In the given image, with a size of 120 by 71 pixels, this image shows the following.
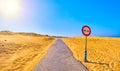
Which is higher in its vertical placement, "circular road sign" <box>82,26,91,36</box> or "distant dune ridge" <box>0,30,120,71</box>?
"circular road sign" <box>82,26,91,36</box>

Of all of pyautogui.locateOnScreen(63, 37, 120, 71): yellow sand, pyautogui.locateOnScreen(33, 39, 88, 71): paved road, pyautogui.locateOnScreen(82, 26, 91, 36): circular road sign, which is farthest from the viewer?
pyautogui.locateOnScreen(82, 26, 91, 36): circular road sign

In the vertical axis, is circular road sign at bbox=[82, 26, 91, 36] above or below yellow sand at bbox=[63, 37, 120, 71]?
above

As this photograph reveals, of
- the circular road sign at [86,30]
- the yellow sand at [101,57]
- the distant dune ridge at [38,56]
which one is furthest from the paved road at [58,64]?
the circular road sign at [86,30]

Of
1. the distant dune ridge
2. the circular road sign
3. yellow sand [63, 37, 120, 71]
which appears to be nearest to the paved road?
the distant dune ridge

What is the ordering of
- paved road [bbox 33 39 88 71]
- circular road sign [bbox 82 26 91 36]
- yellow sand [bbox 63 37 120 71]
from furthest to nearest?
circular road sign [bbox 82 26 91 36], yellow sand [bbox 63 37 120 71], paved road [bbox 33 39 88 71]

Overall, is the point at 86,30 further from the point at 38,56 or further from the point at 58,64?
the point at 38,56

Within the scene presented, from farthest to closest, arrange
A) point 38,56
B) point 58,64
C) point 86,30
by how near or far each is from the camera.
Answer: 1. point 38,56
2. point 86,30
3. point 58,64

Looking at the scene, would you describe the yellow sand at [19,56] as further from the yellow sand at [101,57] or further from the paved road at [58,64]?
the yellow sand at [101,57]

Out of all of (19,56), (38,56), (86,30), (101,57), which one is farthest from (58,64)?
(19,56)

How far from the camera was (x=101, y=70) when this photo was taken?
11633 mm

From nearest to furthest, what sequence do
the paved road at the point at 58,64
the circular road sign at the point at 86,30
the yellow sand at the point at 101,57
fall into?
the paved road at the point at 58,64, the yellow sand at the point at 101,57, the circular road sign at the point at 86,30

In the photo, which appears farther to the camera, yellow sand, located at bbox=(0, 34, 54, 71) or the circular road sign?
the circular road sign

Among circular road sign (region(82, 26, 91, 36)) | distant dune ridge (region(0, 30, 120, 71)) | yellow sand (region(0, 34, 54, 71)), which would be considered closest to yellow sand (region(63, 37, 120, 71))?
distant dune ridge (region(0, 30, 120, 71))

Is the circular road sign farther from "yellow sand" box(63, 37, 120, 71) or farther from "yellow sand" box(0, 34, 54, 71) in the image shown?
"yellow sand" box(0, 34, 54, 71)
